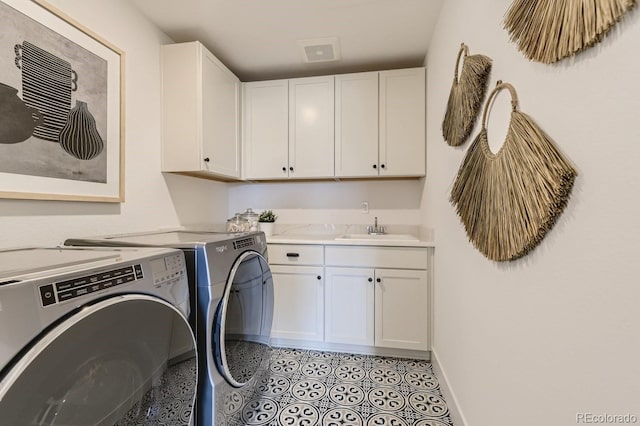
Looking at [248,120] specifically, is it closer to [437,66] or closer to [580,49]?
[437,66]

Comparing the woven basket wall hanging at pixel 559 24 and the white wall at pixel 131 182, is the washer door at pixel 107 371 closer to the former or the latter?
the white wall at pixel 131 182

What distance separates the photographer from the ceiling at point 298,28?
1.81 meters

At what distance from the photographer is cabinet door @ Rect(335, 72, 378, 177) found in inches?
97.5

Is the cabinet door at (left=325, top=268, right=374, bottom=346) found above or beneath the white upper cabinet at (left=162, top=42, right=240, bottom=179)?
beneath

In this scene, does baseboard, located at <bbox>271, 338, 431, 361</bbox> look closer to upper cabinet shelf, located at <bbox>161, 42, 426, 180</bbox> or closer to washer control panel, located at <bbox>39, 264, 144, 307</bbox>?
upper cabinet shelf, located at <bbox>161, 42, 426, 180</bbox>

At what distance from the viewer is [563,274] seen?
0.69m

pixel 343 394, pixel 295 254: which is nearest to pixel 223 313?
pixel 343 394

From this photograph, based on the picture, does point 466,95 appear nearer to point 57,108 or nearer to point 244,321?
point 244,321

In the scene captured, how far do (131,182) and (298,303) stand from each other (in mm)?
1439

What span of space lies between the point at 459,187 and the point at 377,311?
1226mm

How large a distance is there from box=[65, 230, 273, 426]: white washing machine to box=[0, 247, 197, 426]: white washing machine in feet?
0.33

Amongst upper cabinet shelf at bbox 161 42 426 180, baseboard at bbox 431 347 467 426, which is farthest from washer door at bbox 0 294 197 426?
upper cabinet shelf at bbox 161 42 426 180

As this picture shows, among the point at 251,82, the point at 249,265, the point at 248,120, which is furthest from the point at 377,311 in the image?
the point at 251,82

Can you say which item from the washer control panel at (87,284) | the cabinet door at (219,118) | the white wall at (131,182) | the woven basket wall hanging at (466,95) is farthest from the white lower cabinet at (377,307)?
the washer control panel at (87,284)
